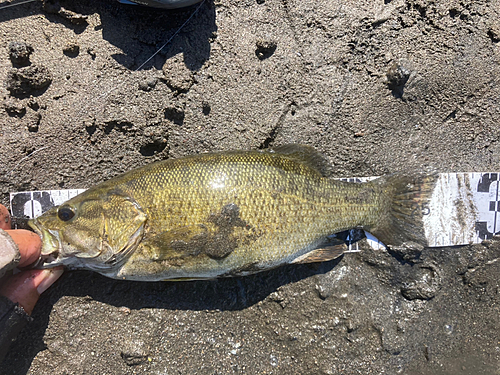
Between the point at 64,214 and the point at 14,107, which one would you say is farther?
the point at 14,107

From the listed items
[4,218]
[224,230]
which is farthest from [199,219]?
[4,218]

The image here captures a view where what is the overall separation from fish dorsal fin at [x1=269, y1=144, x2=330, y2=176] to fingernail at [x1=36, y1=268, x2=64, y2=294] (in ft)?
6.84

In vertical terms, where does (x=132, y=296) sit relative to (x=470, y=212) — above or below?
below

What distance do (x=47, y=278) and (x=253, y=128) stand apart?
215cm

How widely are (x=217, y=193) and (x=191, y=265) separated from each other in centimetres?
61

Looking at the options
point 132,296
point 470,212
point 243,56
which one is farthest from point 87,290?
point 470,212

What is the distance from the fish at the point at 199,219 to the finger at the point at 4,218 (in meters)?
0.40

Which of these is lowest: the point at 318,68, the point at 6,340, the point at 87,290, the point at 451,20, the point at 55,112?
the point at 6,340

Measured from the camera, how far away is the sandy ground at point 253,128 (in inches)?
106

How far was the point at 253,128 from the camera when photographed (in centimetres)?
278

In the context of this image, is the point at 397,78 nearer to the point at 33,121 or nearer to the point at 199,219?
the point at 199,219

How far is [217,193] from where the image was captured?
7.66ft

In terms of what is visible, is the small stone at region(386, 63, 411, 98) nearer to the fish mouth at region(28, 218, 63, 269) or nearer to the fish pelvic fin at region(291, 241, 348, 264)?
the fish pelvic fin at region(291, 241, 348, 264)

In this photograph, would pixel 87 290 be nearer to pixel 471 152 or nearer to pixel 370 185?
pixel 370 185
